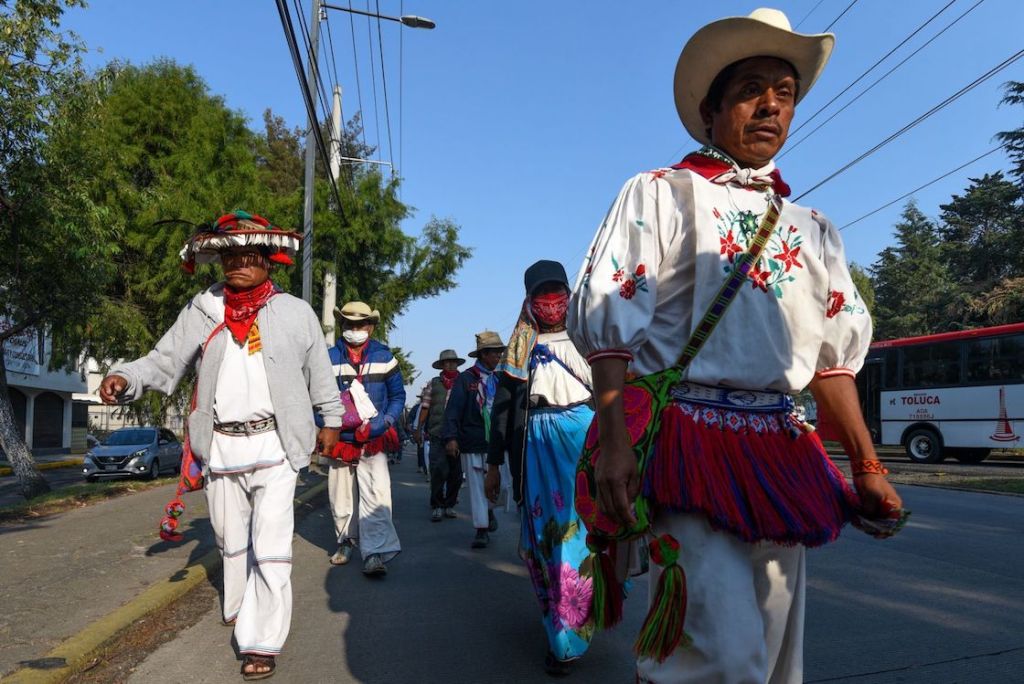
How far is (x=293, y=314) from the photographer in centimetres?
450

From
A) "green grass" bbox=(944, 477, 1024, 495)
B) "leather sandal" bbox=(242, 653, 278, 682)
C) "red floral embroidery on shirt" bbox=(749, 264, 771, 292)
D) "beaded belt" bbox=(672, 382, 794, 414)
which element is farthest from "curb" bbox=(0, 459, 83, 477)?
"red floral embroidery on shirt" bbox=(749, 264, 771, 292)

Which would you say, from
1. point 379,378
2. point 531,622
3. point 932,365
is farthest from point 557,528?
point 932,365

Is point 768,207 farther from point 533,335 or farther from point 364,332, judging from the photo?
point 364,332

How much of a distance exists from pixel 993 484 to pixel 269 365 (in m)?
13.6

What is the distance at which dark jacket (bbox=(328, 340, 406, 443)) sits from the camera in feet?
23.1

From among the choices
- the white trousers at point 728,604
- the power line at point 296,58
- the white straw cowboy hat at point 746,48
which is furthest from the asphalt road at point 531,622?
the power line at point 296,58

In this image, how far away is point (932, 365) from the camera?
2286cm

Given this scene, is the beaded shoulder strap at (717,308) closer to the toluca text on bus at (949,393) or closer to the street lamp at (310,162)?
the street lamp at (310,162)

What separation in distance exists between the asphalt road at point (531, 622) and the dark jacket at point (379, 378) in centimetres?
139

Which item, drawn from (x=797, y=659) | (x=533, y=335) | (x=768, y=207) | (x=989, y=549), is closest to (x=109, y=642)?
(x=533, y=335)

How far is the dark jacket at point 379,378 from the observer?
23.1 ft

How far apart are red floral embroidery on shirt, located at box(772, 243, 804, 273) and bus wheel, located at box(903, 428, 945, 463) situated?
2298 centimetres

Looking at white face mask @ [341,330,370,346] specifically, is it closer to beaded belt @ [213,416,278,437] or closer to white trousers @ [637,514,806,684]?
beaded belt @ [213,416,278,437]

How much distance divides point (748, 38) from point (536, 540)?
9.92 feet
